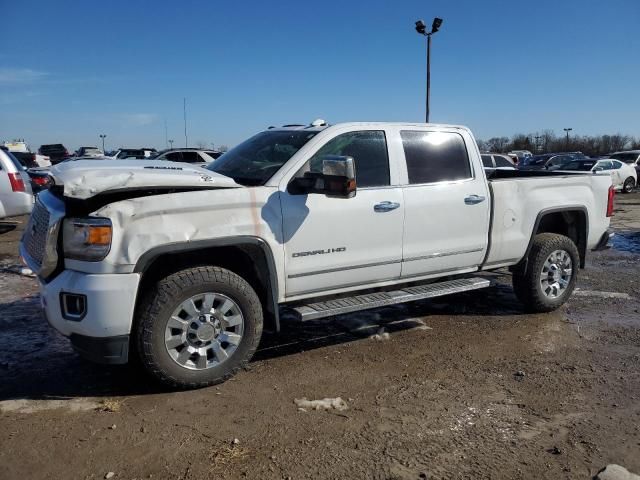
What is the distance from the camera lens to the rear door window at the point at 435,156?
4.88 metres

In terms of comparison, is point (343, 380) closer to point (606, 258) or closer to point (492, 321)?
point (492, 321)

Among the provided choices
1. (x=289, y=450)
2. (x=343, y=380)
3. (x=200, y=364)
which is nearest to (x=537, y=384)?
(x=343, y=380)

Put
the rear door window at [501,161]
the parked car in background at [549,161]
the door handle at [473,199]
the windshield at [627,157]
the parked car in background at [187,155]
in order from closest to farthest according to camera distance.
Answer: the door handle at [473,199], the rear door window at [501,161], the parked car in background at [187,155], the windshield at [627,157], the parked car in background at [549,161]

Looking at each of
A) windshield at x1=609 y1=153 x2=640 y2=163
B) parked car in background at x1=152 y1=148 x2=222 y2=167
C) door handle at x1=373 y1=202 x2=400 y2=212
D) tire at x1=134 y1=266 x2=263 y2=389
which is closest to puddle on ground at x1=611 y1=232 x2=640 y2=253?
door handle at x1=373 y1=202 x2=400 y2=212

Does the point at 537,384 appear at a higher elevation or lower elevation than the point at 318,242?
lower

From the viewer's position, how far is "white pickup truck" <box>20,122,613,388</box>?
349cm

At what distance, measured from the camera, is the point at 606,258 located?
904cm

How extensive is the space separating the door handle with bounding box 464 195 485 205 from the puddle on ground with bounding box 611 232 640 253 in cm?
568

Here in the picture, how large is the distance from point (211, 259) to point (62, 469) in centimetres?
167

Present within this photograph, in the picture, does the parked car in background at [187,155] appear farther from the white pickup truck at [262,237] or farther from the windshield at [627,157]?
the windshield at [627,157]

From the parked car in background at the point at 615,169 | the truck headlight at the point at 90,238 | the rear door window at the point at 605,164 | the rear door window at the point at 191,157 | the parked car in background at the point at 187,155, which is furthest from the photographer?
the rear door window at the point at 605,164

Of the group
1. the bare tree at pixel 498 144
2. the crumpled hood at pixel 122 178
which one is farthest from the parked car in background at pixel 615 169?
the bare tree at pixel 498 144

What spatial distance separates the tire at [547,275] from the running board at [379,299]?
0.82 m

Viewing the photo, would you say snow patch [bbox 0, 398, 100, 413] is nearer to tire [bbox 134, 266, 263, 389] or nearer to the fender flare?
tire [bbox 134, 266, 263, 389]
